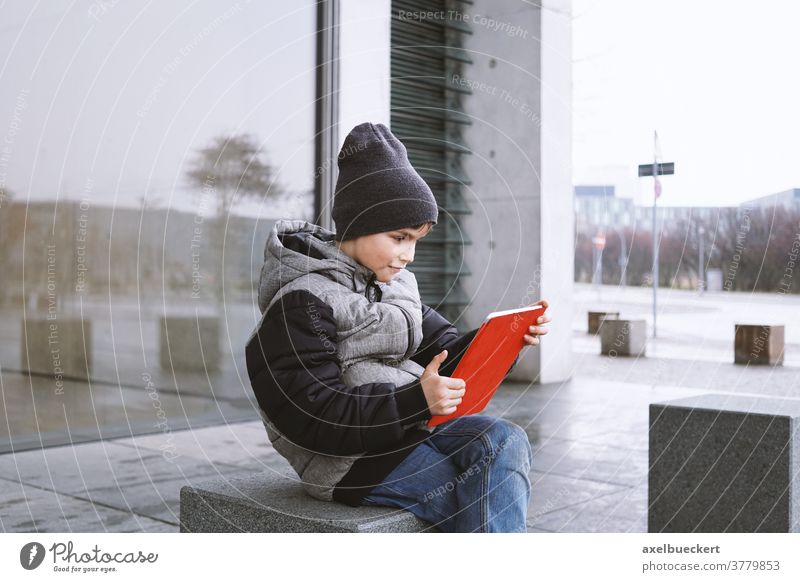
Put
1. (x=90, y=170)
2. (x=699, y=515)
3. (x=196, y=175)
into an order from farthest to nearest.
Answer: (x=196, y=175) < (x=90, y=170) < (x=699, y=515)

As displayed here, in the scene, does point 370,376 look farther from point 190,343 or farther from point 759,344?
point 759,344

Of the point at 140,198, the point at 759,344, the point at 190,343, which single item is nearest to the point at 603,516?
the point at 190,343

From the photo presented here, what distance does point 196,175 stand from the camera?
6.05 metres

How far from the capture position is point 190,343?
6227 millimetres

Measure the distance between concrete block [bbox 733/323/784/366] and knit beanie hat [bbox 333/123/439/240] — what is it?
858 centimetres

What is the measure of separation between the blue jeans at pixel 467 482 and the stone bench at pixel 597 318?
32.8ft

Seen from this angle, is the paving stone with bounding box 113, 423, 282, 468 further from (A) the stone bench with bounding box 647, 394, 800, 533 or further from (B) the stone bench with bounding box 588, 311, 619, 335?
(B) the stone bench with bounding box 588, 311, 619, 335

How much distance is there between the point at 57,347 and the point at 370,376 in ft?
12.6

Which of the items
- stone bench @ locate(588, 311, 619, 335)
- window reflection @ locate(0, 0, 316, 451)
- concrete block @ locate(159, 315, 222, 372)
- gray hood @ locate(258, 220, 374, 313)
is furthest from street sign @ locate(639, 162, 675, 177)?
stone bench @ locate(588, 311, 619, 335)

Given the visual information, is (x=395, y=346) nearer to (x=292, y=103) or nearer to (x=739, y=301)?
(x=292, y=103)

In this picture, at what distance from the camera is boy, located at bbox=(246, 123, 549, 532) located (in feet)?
6.79

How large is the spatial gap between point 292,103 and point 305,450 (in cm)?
473
